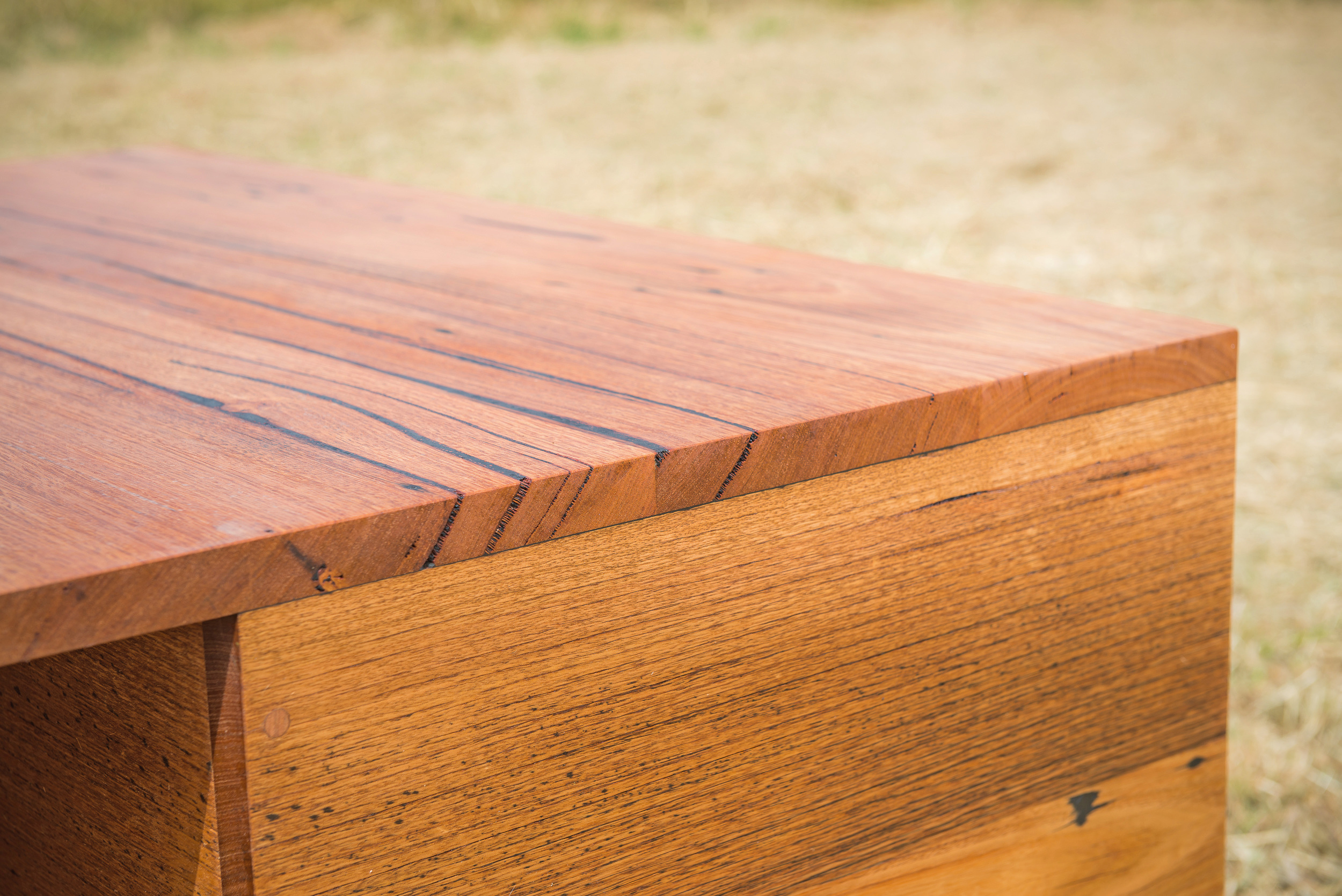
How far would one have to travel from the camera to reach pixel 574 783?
0.41 metres

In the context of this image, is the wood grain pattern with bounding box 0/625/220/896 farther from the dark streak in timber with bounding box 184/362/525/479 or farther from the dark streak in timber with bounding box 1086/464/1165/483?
the dark streak in timber with bounding box 1086/464/1165/483

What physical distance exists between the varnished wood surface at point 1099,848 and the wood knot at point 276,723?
22cm

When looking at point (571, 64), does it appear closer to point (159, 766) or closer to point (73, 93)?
point (73, 93)

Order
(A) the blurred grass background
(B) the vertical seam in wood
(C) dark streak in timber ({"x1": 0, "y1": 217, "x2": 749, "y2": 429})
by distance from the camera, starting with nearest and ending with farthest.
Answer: (B) the vertical seam in wood, (C) dark streak in timber ({"x1": 0, "y1": 217, "x2": 749, "y2": 429}), (A) the blurred grass background

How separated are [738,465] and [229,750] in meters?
0.18

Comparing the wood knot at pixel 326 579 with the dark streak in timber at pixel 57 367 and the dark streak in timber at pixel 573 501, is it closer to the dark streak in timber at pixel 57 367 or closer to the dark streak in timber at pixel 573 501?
the dark streak in timber at pixel 573 501

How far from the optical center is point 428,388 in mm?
483

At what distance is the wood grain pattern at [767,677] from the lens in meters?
0.37

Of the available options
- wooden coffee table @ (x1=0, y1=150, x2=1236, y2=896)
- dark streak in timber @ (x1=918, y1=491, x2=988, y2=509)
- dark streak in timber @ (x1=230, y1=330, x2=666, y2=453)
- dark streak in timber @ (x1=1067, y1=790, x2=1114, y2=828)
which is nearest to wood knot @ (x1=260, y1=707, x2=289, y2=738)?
wooden coffee table @ (x1=0, y1=150, x2=1236, y2=896)

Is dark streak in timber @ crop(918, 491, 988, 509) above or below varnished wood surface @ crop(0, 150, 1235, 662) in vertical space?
below

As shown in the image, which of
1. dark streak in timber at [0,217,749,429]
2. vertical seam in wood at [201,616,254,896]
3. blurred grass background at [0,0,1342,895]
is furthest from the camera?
blurred grass background at [0,0,1342,895]

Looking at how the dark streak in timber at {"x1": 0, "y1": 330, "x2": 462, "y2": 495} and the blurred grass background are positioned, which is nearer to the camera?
the dark streak in timber at {"x1": 0, "y1": 330, "x2": 462, "y2": 495}

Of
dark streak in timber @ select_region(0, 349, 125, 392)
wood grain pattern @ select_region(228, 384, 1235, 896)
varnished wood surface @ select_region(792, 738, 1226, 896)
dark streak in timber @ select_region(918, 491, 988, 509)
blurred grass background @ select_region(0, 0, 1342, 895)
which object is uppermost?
blurred grass background @ select_region(0, 0, 1342, 895)

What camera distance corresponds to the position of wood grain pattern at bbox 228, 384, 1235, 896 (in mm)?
370
